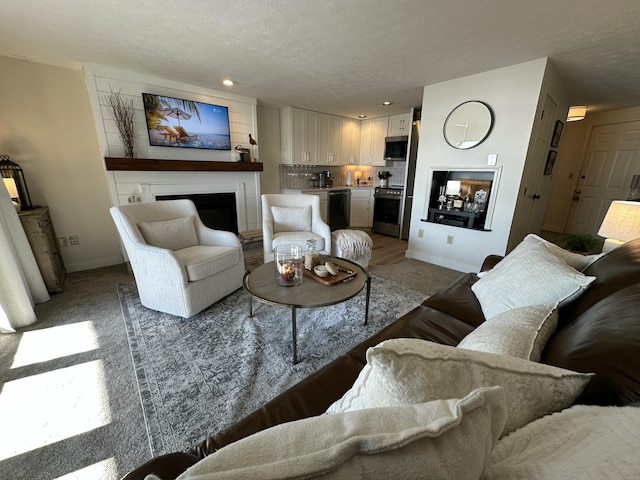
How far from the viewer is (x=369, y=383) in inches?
20.7

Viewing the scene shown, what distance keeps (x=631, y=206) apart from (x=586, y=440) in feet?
6.71

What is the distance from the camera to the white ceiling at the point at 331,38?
1.72 m

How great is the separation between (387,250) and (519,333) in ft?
10.9

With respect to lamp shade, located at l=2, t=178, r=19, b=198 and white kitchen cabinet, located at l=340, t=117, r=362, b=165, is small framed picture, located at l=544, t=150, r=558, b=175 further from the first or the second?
lamp shade, located at l=2, t=178, r=19, b=198

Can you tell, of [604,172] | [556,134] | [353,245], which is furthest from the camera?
[604,172]

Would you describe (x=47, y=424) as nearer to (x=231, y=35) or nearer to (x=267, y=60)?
(x=231, y=35)

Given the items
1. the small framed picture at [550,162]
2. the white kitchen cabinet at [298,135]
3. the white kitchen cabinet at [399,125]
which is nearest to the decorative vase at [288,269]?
the white kitchen cabinet at [298,135]

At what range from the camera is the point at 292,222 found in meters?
3.24

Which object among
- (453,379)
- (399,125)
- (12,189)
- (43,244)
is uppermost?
(399,125)

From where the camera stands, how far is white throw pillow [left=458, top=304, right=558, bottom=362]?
0.76 m

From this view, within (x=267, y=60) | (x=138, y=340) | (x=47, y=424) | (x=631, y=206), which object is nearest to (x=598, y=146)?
(x=631, y=206)

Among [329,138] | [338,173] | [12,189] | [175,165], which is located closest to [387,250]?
[338,173]

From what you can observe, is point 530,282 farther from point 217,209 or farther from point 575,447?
point 217,209

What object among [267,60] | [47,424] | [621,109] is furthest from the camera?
[621,109]
